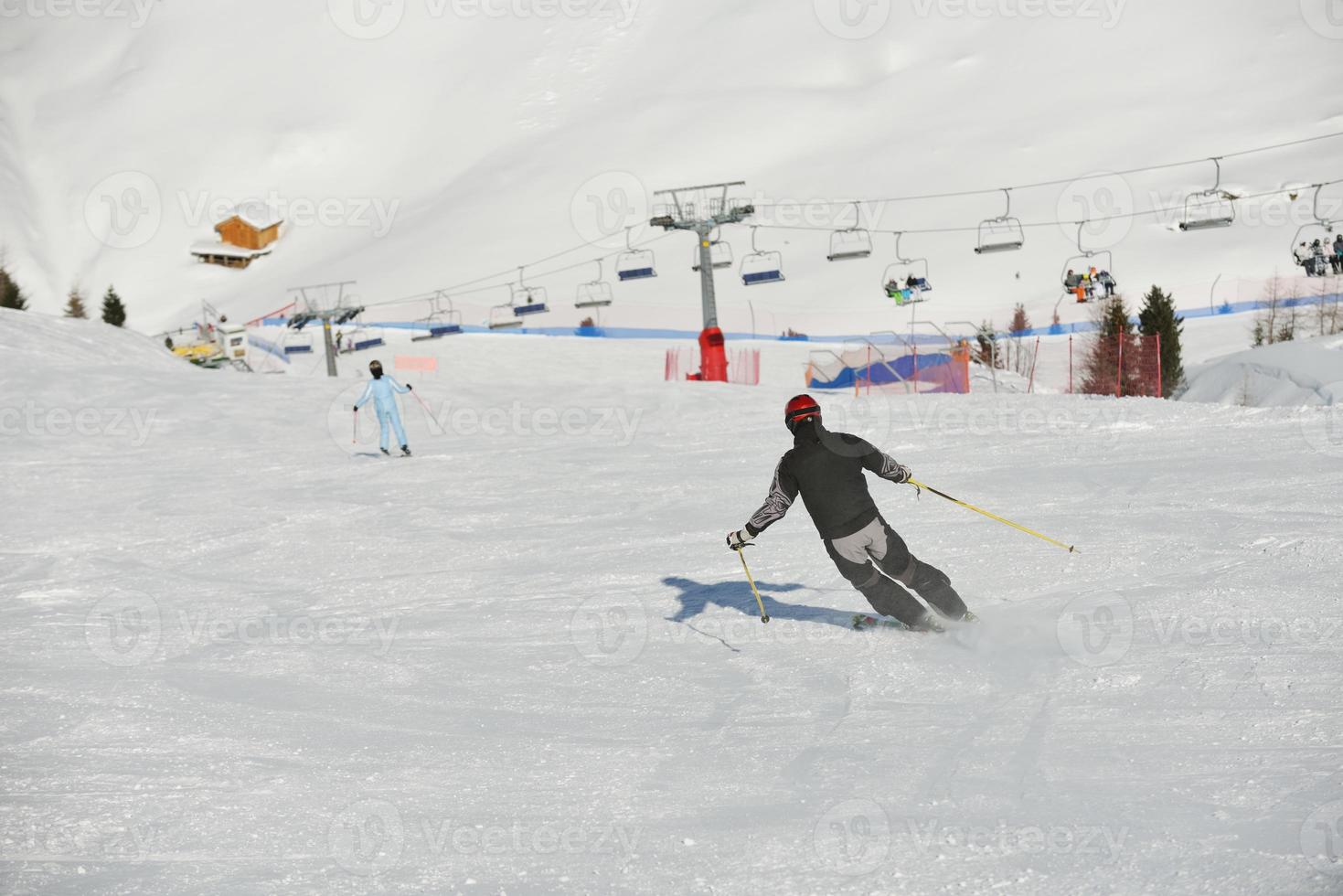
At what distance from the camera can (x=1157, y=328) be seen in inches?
1898

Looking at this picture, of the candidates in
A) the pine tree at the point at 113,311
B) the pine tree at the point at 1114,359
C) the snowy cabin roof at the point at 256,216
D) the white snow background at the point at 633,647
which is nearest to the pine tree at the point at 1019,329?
the pine tree at the point at 1114,359

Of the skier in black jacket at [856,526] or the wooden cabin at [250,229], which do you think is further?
the wooden cabin at [250,229]

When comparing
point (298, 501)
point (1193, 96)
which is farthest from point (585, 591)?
point (1193, 96)

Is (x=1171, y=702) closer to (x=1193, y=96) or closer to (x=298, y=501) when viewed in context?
(x=298, y=501)

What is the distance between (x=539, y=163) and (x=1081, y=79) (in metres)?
58.2

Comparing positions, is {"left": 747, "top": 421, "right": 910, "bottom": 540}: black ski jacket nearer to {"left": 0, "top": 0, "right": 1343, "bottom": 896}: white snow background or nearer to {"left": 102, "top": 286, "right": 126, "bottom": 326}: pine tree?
{"left": 0, "top": 0, "right": 1343, "bottom": 896}: white snow background

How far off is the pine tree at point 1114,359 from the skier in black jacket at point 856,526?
715 inches

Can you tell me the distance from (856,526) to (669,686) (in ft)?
4.36

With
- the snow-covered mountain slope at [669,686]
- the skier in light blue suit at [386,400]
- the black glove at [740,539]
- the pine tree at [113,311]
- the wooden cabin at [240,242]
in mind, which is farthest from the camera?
the wooden cabin at [240,242]

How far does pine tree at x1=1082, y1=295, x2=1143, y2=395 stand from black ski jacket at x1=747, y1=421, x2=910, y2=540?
18235 mm

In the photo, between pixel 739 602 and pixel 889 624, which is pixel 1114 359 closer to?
pixel 739 602

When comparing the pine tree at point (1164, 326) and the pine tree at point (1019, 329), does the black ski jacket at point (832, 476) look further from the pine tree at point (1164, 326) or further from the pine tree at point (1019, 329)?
the pine tree at point (1019, 329)

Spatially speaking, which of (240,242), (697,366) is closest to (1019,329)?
(697,366)

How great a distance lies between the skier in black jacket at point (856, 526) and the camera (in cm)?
632
